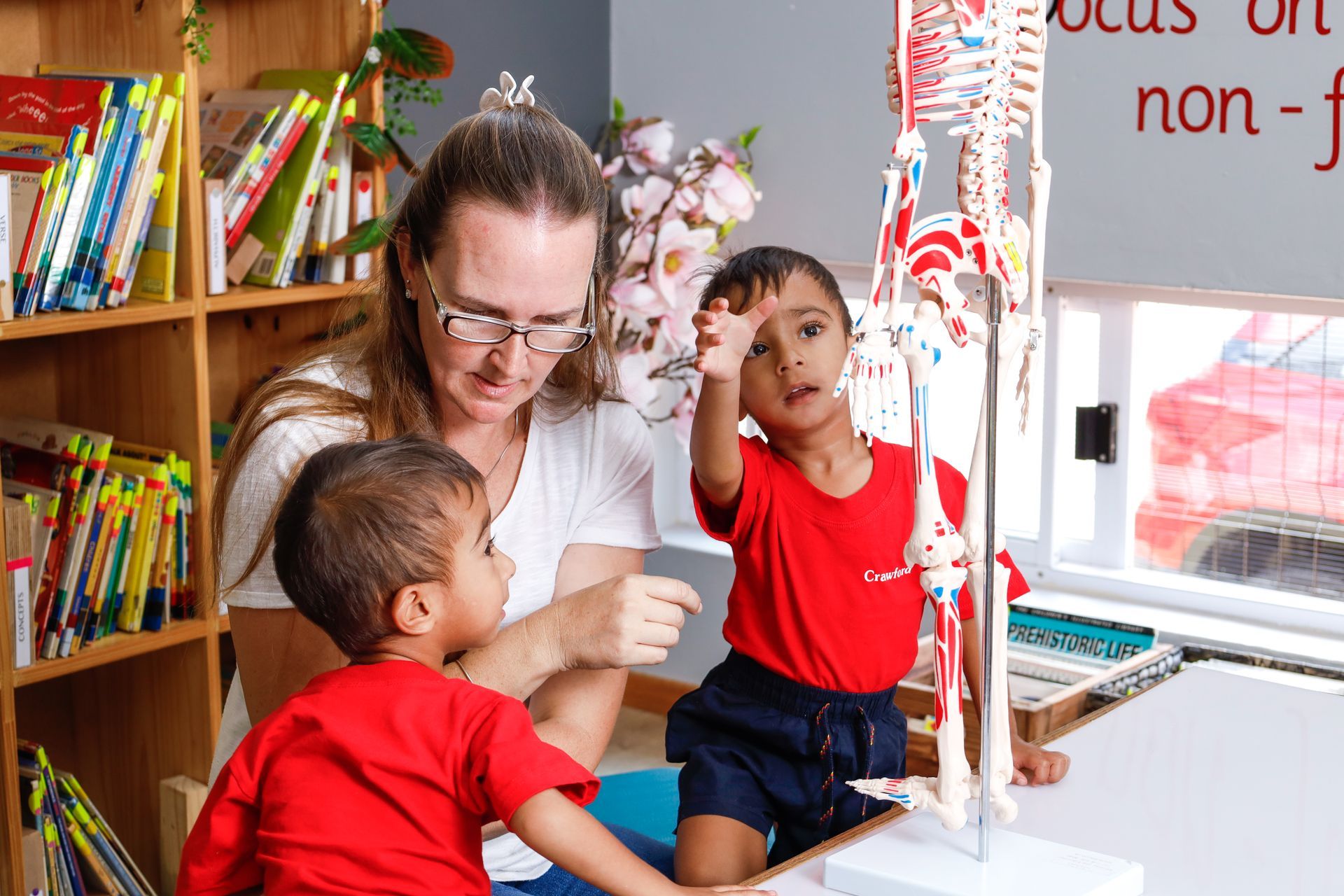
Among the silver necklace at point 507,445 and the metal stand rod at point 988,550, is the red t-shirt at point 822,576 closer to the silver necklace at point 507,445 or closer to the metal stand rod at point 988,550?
the silver necklace at point 507,445

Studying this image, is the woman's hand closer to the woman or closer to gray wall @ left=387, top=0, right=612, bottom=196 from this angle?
the woman

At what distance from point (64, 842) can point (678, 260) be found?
1.56 metres

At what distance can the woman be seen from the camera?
1.26 meters

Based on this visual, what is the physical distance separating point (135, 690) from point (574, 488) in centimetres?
118

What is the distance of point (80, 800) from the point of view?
215 cm

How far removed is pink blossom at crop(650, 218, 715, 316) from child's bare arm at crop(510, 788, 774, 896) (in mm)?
1953

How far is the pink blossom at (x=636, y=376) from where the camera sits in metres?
2.90

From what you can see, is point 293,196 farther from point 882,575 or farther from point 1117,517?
point 1117,517

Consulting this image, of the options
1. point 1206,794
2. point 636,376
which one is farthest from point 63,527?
point 1206,794

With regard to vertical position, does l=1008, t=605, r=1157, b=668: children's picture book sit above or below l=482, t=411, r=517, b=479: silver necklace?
below

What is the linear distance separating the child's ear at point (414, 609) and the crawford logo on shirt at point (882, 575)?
53 centimetres

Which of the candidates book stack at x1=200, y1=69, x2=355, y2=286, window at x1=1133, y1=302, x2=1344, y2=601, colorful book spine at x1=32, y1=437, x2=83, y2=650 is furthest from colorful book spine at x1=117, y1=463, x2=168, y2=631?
window at x1=1133, y1=302, x2=1344, y2=601

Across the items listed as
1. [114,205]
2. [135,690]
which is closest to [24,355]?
[114,205]

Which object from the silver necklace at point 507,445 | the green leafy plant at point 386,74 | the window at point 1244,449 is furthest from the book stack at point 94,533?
the window at point 1244,449
